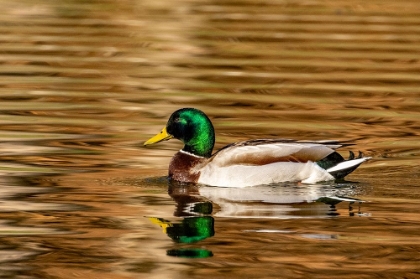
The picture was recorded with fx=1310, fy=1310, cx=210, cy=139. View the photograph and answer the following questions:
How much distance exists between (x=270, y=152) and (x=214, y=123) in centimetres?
285

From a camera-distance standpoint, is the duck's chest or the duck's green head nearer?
the duck's chest

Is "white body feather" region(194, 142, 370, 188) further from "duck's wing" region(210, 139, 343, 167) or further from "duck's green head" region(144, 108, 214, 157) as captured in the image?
"duck's green head" region(144, 108, 214, 157)

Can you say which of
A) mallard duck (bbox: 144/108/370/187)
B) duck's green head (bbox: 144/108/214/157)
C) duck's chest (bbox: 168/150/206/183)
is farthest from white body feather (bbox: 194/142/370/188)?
duck's green head (bbox: 144/108/214/157)

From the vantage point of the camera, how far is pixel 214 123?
529 inches

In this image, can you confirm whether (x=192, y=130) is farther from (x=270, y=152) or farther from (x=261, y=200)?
(x=261, y=200)

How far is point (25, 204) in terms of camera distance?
9664 millimetres

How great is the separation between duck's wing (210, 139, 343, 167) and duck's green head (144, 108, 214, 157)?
445mm

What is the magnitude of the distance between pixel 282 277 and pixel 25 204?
2800mm

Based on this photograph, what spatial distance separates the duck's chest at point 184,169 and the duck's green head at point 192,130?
0.23 metres

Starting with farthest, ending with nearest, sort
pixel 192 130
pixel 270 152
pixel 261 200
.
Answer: pixel 192 130, pixel 270 152, pixel 261 200

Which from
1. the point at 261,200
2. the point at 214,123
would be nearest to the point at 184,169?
the point at 261,200

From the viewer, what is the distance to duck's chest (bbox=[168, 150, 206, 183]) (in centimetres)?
1079

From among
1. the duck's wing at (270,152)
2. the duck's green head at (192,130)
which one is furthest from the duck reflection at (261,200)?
the duck's green head at (192,130)

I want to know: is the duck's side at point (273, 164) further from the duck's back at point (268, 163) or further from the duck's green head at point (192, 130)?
the duck's green head at point (192, 130)
